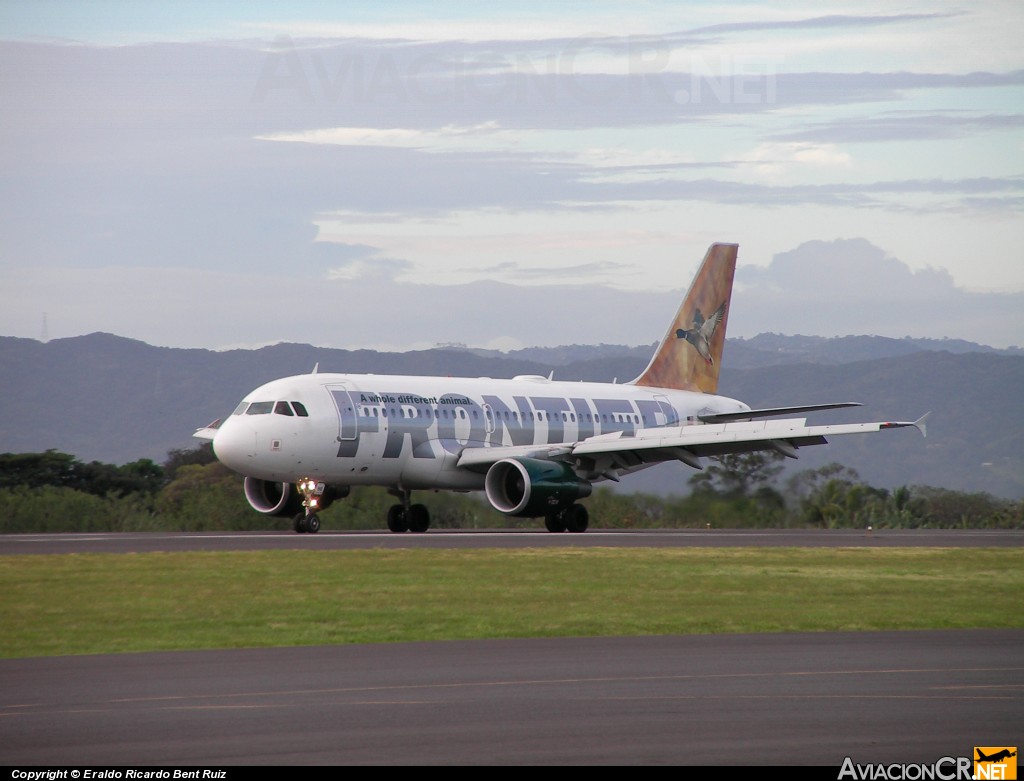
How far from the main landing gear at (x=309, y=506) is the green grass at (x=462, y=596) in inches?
373

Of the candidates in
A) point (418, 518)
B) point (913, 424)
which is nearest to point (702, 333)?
point (418, 518)

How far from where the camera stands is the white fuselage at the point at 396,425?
1528 inches

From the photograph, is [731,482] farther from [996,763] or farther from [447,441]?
[996,763]

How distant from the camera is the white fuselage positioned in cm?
3881

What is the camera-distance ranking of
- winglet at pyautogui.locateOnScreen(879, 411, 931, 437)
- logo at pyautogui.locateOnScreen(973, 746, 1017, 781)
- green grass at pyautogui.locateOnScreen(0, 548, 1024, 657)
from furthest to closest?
winglet at pyautogui.locateOnScreen(879, 411, 931, 437) < green grass at pyautogui.locateOnScreen(0, 548, 1024, 657) < logo at pyautogui.locateOnScreen(973, 746, 1017, 781)

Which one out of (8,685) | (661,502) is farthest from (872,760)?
(661,502)

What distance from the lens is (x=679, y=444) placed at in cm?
4225

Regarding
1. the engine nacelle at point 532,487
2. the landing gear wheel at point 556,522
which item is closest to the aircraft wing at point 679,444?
the engine nacelle at point 532,487

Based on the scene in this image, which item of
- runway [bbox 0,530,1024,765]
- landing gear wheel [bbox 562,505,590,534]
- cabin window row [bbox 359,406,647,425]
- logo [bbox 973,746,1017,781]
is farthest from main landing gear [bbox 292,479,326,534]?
logo [bbox 973,746,1017,781]

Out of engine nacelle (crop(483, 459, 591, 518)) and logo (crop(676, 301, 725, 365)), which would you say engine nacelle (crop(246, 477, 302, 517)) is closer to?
engine nacelle (crop(483, 459, 591, 518))

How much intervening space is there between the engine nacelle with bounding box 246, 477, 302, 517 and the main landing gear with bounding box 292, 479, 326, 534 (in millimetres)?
1293

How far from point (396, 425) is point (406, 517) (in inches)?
138

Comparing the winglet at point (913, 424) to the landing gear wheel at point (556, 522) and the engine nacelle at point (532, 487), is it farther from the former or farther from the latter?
the landing gear wheel at point (556, 522)

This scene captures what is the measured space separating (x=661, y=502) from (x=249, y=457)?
1350 cm
